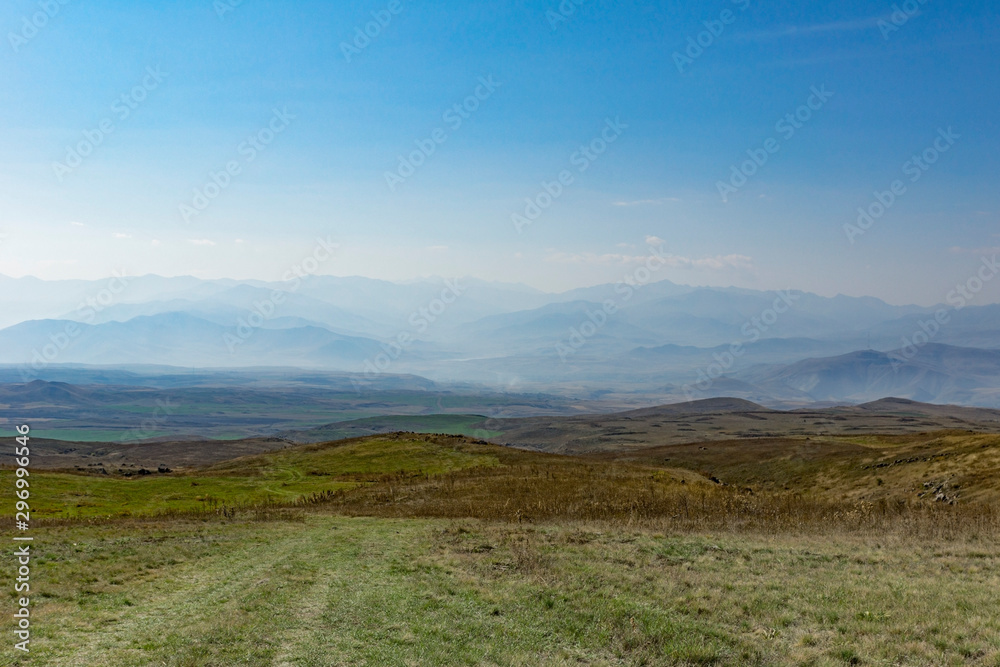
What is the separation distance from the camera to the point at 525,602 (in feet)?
45.0

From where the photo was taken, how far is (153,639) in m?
11.5

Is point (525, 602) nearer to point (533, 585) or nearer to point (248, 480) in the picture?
point (533, 585)

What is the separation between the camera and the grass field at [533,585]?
418 inches

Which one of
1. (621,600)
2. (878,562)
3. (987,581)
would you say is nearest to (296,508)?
(621,600)

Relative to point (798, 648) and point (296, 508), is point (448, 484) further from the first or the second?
point (798, 648)

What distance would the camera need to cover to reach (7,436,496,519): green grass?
38.1 metres

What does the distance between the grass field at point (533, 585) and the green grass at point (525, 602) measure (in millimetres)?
62

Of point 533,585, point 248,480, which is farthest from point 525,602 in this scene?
point 248,480

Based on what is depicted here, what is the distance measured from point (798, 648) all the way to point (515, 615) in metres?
5.21

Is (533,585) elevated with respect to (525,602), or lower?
lower

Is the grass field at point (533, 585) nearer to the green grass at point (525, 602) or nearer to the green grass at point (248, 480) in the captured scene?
the green grass at point (525, 602)

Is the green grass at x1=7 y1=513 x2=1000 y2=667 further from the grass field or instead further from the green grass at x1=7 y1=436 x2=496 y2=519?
the green grass at x1=7 y1=436 x2=496 y2=519

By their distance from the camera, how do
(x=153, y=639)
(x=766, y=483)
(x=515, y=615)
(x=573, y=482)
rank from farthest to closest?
(x=766, y=483)
(x=573, y=482)
(x=515, y=615)
(x=153, y=639)

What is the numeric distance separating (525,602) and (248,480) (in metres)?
Result: 45.9
